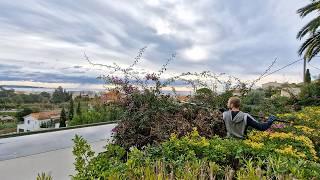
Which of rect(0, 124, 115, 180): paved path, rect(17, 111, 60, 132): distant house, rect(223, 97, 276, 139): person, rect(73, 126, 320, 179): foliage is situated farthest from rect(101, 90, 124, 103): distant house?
rect(73, 126, 320, 179): foliage

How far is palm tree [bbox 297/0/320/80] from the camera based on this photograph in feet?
60.2

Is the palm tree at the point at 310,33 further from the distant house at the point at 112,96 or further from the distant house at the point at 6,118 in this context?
the distant house at the point at 6,118

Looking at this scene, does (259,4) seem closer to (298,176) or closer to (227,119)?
(227,119)

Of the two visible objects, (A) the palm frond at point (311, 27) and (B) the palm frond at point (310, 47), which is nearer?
(A) the palm frond at point (311, 27)

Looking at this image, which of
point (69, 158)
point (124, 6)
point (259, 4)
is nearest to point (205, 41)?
point (259, 4)

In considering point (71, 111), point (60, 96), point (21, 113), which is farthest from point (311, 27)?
point (21, 113)

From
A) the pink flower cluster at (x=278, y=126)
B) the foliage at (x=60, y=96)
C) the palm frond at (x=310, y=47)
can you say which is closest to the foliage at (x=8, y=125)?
the foliage at (x=60, y=96)

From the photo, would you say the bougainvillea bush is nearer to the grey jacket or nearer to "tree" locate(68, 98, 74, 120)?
the grey jacket

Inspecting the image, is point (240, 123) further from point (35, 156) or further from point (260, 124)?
point (35, 156)

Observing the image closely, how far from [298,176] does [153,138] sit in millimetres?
2922

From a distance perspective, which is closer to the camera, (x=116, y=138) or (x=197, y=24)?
(x=116, y=138)

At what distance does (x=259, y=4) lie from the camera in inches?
436

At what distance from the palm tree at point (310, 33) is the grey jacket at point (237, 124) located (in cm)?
1415

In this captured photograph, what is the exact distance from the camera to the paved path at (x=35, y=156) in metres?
4.28
